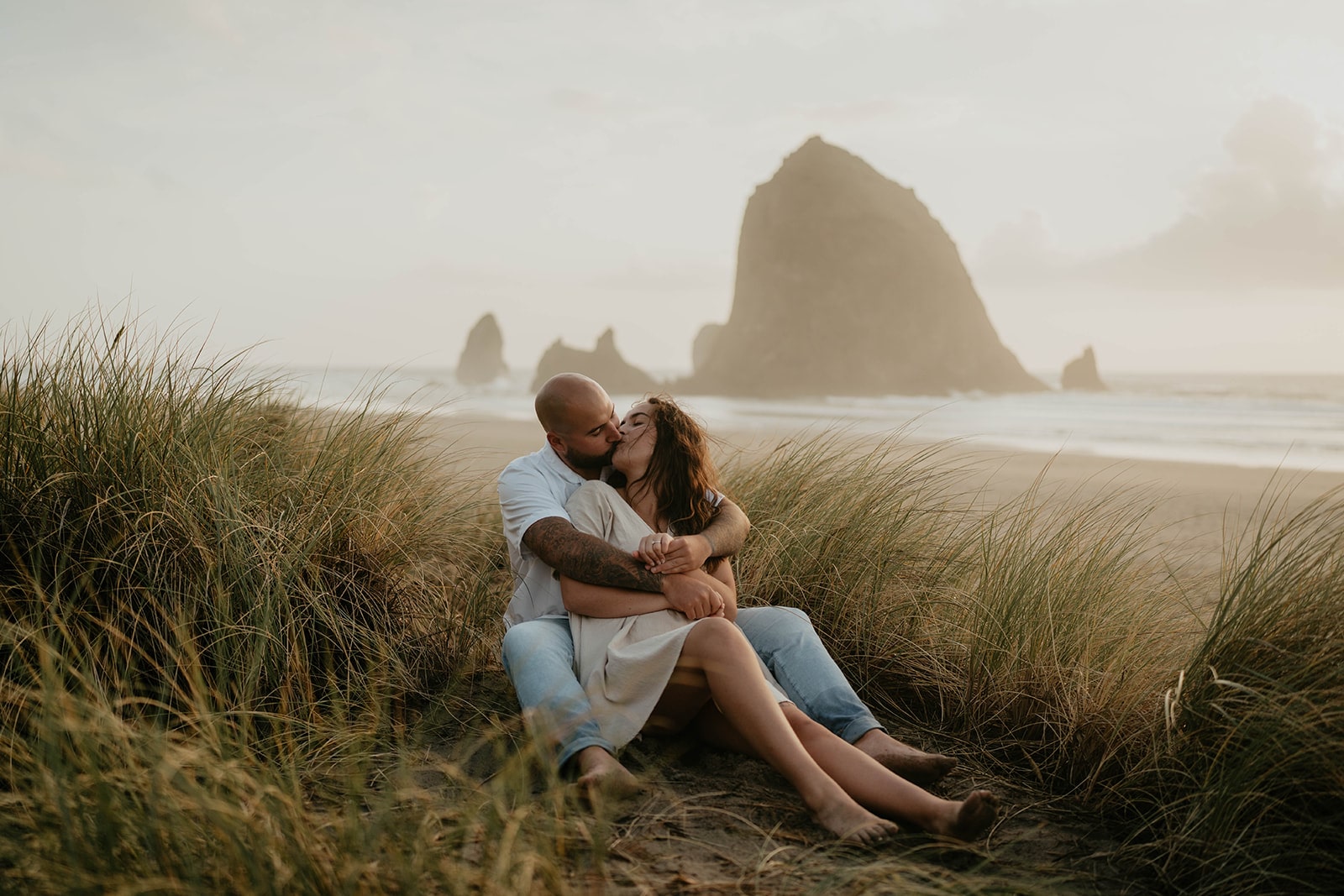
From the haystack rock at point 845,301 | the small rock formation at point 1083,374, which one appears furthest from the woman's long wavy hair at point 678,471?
the small rock formation at point 1083,374

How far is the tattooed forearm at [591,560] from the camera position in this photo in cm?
300

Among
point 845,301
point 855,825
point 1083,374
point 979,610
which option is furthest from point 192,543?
point 845,301

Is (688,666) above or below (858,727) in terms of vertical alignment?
above

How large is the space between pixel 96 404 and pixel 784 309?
75197 millimetres

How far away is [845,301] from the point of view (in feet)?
251

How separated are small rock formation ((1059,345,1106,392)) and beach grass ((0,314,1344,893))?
71469mm

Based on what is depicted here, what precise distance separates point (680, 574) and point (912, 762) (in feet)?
3.05

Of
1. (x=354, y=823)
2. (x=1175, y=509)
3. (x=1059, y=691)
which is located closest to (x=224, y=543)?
(x=354, y=823)

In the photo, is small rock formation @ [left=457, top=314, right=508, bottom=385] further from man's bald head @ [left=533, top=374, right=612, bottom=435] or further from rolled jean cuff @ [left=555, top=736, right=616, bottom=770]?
rolled jean cuff @ [left=555, top=736, right=616, bottom=770]

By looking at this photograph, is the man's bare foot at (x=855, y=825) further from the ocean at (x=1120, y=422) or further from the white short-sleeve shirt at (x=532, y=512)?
the ocean at (x=1120, y=422)

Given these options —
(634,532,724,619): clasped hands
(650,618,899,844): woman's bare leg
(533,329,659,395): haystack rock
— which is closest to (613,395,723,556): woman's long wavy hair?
(634,532,724,619): clasped hands

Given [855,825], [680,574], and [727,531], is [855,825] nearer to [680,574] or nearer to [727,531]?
[680,574]

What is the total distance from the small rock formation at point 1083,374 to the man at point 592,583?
72.3 metres

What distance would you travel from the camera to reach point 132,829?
1.83m
